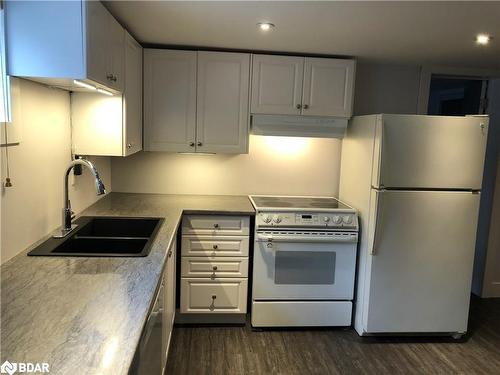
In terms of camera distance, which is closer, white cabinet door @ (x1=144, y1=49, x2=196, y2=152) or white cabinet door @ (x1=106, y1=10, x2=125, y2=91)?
white cabinet door @ (x1=106, y1=10, x2=125, y2=91)

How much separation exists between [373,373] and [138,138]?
89.9 inches

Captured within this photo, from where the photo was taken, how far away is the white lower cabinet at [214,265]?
9.75 feet

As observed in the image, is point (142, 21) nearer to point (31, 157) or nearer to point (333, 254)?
point (31, 157)

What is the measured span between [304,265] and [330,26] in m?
1.66

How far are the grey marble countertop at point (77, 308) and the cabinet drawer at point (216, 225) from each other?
839 millimetres

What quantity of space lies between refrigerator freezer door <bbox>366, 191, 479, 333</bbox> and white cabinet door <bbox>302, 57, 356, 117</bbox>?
0.84m

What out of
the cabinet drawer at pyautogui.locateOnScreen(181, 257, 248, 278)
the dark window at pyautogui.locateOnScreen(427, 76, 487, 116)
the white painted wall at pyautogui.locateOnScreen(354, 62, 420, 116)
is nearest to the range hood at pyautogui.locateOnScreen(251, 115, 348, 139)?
the white painted wall at pyautogui.locateOnScreen(354, 62, 420, 116)

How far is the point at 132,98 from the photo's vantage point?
2744 millimetres

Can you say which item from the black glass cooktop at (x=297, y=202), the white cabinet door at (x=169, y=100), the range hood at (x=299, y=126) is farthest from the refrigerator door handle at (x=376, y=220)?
the white cabinet door at (x=169, y=100)

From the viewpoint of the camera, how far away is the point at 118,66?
2.34m

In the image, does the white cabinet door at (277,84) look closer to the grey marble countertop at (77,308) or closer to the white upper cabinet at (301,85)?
the white upper cabinet at (301,85)

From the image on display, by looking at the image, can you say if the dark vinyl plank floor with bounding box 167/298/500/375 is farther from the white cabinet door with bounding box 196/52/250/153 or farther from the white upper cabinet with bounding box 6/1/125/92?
the white upper cabinet with bounding box 6/1/125/92

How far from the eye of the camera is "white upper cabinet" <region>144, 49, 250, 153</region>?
10.0 feet

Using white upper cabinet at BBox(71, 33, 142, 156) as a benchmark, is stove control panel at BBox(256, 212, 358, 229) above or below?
below
